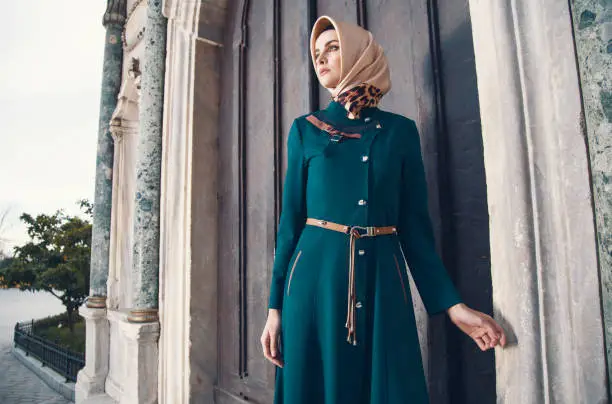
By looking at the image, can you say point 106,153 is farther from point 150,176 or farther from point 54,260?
point 54,260

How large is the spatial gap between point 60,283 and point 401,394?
965 centimetres

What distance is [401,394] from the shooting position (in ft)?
3.28

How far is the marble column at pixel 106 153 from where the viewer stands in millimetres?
4492

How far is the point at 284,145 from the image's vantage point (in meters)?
2.33

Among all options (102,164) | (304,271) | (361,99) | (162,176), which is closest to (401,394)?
(304,271)

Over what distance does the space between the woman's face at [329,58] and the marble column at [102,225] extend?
13.0 feet

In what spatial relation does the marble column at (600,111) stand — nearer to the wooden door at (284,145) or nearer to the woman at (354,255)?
the woman at (354,255)

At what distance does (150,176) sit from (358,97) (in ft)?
7.54

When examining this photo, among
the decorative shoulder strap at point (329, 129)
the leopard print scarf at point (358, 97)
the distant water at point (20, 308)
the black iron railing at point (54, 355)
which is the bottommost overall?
the distant water at point (20, 308)

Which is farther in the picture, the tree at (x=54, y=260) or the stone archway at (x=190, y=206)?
the tree at (x=54, y=260)

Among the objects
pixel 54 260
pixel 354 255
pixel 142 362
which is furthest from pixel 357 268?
pixel 54 260

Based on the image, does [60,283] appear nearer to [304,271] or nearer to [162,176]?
[162,176]

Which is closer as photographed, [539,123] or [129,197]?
[539,123]

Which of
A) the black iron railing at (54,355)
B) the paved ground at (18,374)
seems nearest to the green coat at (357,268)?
the paved ground at (18,374)
